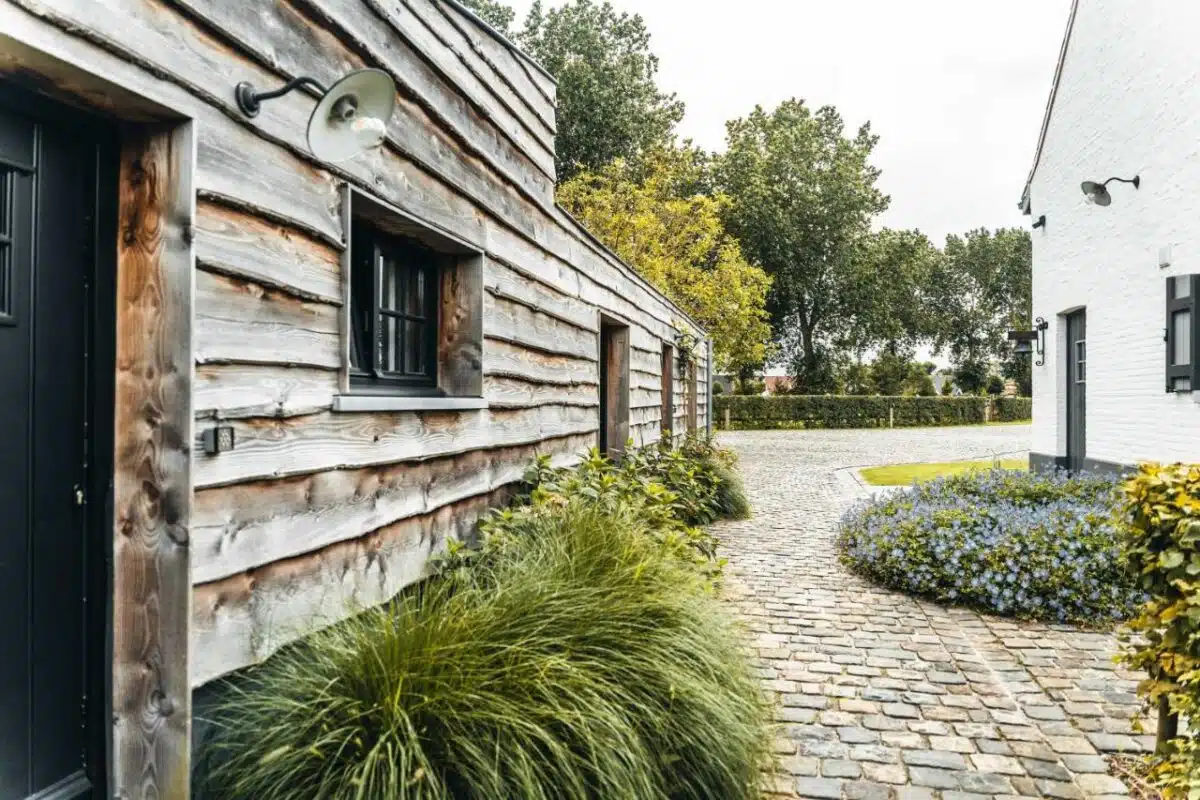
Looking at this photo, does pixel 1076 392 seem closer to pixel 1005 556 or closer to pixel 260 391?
pixel 1005 556

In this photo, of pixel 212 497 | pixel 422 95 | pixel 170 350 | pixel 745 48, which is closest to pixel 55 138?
pixel 170 350

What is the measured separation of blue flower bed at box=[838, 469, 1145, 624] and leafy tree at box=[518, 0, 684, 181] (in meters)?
19.8

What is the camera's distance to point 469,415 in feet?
12.9

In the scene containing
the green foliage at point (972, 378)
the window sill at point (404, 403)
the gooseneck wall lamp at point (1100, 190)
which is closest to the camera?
the window sill at point (404, 403)

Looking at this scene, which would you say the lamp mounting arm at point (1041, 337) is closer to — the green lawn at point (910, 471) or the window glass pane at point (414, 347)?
the green lawn at point (910, 471)

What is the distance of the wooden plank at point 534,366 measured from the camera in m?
4.21

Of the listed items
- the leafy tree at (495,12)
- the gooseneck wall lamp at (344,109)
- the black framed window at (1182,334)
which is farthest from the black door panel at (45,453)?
the leafy tree at (495,12)

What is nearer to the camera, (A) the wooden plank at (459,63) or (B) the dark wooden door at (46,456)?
(B) the dark wooden door at (46,456)

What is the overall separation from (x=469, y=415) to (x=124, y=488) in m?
1.98

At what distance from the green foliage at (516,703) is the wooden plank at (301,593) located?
0.30 ft

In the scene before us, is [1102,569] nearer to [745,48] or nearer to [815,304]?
[745,48]

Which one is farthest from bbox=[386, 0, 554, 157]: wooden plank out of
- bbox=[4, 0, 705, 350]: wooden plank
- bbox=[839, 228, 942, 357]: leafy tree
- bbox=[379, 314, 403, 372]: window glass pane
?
bbox=[839, 228, 942, 357]: leafy tree

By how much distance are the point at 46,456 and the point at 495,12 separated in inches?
1046

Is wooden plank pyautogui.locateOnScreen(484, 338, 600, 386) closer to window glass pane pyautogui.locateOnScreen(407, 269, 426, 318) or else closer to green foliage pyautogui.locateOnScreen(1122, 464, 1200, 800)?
window glass pane pyautogui.locateOnScreen(407, 269, 426, 318)
